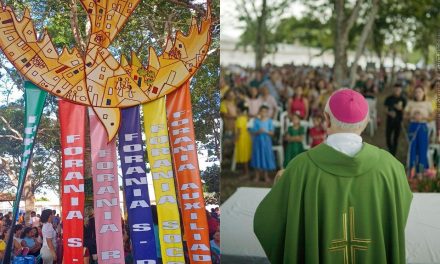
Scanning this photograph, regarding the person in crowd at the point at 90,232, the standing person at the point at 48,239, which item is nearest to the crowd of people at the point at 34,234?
the standing person at the point at 48,239

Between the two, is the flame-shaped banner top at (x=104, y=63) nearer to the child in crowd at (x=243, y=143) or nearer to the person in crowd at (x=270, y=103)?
the child in crowd at (x=243, y=143)

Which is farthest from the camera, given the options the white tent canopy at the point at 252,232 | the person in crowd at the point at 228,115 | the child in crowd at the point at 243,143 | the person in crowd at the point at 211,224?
the person in crowd at the point at 228,115

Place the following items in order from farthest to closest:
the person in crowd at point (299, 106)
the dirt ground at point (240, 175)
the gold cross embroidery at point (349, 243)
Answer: the person in crowd at point (299, 106)
the dirt ground at point (240, 175)
the gold cross embroidery at point (349, 243)

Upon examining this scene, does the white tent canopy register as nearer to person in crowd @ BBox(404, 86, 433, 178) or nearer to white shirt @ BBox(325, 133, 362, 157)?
white shirt @ BBox(325, 133, 362, 157)

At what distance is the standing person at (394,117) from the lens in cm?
1242

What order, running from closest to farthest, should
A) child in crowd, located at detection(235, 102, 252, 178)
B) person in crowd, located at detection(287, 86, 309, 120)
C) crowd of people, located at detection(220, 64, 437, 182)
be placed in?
crowd of people, located at detection(220, 64, 437, 182) → child in crowd, located at detection(235, 102, 252, 178) → person in crowd, located at detection(287, 86, 309, 120)

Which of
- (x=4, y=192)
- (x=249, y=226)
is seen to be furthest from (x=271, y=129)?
(x=4, y=192)

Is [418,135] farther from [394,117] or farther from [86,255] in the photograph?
[86,255]

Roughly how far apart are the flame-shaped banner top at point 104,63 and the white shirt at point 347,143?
2.77 feet

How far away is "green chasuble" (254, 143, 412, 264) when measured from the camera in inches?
139

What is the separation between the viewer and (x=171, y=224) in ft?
12.5

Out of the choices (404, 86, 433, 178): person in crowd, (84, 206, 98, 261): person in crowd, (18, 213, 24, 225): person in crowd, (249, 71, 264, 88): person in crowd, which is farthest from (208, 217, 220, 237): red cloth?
(249, 71, 264, 88): person in crowd

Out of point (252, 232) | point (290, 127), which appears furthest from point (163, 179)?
point (290, 127)

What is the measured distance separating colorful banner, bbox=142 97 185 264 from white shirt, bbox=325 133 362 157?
3.02ft
